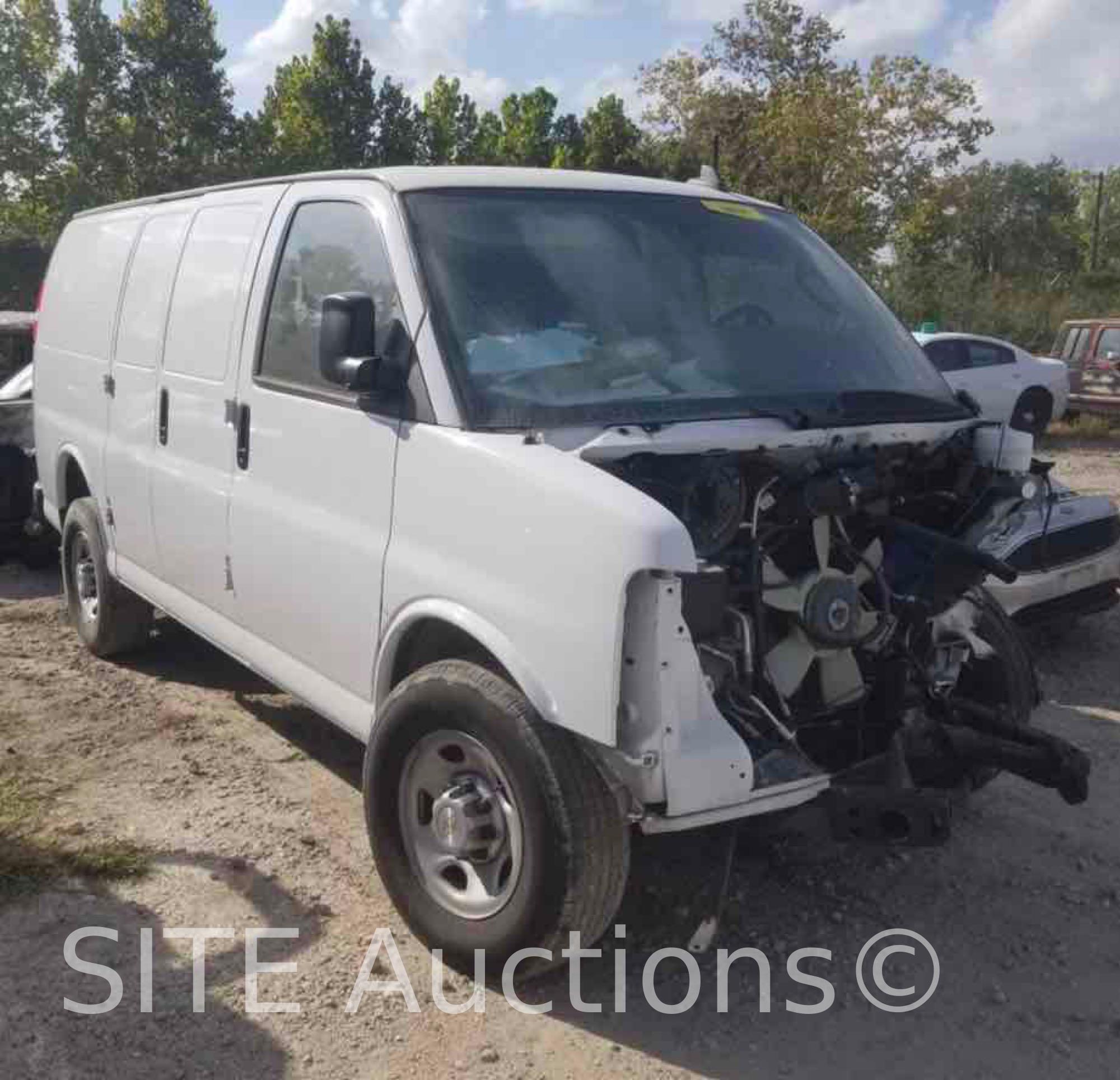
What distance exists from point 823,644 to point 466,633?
1021 millimetres

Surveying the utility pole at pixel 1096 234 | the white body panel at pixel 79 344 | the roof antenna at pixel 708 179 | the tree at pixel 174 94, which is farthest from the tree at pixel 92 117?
the utility pole at pixel 1096 234

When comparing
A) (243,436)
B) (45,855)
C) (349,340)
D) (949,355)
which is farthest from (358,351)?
(949,355)

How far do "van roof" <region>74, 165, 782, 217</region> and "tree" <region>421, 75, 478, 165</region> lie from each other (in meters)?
30.1

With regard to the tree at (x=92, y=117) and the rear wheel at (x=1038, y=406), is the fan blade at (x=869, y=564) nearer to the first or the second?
the rear wheel at (x=1038, y=406)

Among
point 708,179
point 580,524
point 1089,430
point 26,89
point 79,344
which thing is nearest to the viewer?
point 580,524

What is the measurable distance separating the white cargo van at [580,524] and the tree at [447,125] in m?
30.1

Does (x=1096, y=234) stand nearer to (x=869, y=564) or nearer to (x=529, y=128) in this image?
(x=529, y=128)

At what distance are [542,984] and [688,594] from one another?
1.22 metres

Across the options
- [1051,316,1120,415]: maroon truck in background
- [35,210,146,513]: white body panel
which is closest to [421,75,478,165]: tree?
[1051,316,1120,415]: maroon truck in background

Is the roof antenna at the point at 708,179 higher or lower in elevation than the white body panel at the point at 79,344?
higher

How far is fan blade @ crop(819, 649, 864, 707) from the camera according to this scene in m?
3.82

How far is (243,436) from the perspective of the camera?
4492 millimetres

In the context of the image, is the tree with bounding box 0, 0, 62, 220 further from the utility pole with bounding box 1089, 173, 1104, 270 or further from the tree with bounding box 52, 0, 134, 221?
the utility pole with bounding box 1089, 173, 1104, 270

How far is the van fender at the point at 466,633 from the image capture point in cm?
320
